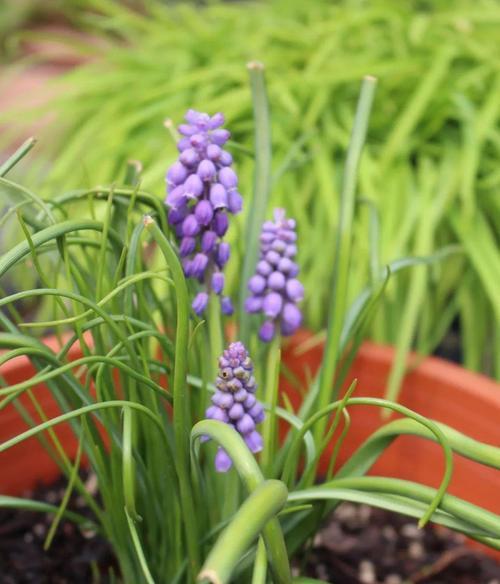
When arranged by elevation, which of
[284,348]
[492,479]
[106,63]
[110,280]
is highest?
[106,63]

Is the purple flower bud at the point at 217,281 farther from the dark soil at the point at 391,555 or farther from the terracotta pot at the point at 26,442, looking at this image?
the dark soil at the point at 391,555

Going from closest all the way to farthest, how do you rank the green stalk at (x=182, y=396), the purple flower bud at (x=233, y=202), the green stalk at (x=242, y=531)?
the green stalk at (x=242, y=531)
the green stalk at (x=182, y=396)
the purple flower bud at (x=233, y=202)

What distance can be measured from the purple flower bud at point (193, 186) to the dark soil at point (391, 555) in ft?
1.62

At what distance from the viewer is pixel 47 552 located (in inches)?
35.5

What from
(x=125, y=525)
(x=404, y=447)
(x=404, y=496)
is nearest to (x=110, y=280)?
(x=125, y=525)

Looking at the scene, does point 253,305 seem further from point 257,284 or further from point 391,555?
point 391,555

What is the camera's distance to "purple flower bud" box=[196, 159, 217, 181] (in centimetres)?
61

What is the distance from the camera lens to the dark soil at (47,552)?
2.85 ft

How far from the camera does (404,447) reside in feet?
3.23

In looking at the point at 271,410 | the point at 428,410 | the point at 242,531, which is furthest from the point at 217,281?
the point at 428,410

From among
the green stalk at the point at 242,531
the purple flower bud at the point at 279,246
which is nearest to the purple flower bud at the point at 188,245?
the purple flower bud at the point at 279,246

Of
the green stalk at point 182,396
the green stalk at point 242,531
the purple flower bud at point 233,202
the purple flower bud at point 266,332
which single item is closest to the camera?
the green stalk at point 242,531

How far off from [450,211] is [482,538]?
67 centimetres

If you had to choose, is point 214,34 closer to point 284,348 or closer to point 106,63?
point 106,63
